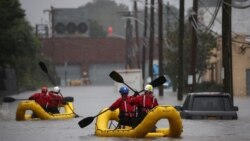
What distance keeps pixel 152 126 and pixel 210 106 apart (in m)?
9.31

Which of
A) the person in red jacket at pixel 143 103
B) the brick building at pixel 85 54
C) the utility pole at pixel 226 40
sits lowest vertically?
the brick building at pixel 85 54

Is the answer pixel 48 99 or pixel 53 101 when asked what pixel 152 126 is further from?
pixel 53 101

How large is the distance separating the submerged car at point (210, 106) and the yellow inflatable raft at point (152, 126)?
7.86 metres

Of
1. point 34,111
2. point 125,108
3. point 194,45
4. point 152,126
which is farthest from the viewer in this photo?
point 194,45

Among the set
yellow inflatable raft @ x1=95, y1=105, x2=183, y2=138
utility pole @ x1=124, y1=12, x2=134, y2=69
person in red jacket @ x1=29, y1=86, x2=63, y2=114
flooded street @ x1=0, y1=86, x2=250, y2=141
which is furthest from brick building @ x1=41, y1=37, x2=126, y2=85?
yellow inflatable raft @ x1=95, y1=105, x2=183, y2=138

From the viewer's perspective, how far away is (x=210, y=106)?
3403 centimetres

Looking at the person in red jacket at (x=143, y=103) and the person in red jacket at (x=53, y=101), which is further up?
the person in red jacket at (x=143, y=103)

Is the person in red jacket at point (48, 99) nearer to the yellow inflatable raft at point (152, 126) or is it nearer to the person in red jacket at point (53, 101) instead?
the person in red jacket at point (53, 101)

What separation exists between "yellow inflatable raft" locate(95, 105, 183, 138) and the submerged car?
786cm

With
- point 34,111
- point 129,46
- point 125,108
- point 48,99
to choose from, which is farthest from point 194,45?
point 129,46

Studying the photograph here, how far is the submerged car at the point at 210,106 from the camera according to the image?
111 ft

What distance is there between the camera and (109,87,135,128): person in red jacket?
25.8 meters

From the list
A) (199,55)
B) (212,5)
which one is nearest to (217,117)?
(199,55)

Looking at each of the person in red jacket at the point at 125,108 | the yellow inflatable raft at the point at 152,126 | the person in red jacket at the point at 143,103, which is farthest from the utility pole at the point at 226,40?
the person in red jacket at the point at 143,103
